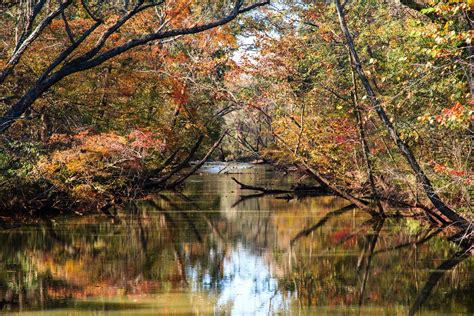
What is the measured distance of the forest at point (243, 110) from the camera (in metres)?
14.0

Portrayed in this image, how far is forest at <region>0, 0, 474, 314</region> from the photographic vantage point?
14.0 metres

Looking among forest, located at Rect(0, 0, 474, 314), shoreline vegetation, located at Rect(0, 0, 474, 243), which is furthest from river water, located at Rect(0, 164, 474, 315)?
shoreline vegetation, located at Rect(0, 0, 474, 243)

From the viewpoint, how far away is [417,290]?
10430mm

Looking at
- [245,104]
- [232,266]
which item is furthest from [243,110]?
[232,266]

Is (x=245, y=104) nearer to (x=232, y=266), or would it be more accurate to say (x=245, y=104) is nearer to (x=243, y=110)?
(x=243, y=110)

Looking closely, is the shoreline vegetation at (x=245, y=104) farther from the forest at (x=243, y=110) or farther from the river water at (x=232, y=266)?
the river water at (x=232, y=266)

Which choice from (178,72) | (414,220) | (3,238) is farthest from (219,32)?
(3,238)

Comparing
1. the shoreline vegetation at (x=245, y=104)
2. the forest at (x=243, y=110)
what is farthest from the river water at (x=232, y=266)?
the shoreline vegetation at (x=245, y=104)

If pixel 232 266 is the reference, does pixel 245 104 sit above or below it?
above

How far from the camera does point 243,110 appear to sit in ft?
72.7

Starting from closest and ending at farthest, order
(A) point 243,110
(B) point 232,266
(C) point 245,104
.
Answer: (B) point 232,266 < (C) point 245,104 < (A) point 243,110

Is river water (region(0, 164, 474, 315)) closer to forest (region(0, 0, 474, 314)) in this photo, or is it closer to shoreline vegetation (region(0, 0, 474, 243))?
forest (region(0, 0, 474, 314))

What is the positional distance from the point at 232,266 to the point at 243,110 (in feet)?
34.2

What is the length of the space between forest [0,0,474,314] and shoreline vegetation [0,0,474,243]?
65 millimetres
